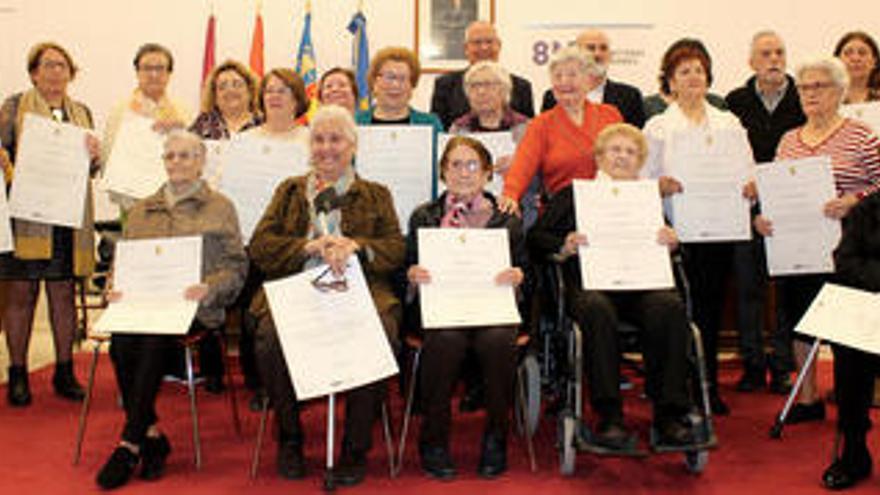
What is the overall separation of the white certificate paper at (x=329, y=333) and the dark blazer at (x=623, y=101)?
2.05m

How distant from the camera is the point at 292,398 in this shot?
3627mm

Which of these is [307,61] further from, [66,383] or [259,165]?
[66,383]

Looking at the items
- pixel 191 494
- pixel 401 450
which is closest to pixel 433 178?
pixel 401 450

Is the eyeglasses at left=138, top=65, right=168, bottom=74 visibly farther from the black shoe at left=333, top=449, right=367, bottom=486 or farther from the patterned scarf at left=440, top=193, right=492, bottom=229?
the black shoe at left=333, top=449, right=367, bottom=486

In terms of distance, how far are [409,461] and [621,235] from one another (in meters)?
1.32

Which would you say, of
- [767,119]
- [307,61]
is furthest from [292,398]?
[307,61]

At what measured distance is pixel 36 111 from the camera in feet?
Result: 15.7

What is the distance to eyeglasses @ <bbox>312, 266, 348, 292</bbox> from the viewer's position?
11.6ft

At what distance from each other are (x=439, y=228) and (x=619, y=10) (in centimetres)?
468

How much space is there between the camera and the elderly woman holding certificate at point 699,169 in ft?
14.4

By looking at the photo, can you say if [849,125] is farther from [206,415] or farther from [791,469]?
[206,415]

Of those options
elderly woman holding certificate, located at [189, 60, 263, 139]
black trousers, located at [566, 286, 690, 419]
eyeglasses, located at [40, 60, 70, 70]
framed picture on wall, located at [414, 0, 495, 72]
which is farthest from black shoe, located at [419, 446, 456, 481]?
framed picture on wall, located at [414, 0, 495, 72]

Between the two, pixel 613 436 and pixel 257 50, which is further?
pixel 257 50

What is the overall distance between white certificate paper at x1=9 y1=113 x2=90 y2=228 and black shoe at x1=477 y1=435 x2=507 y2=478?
2.48 m
